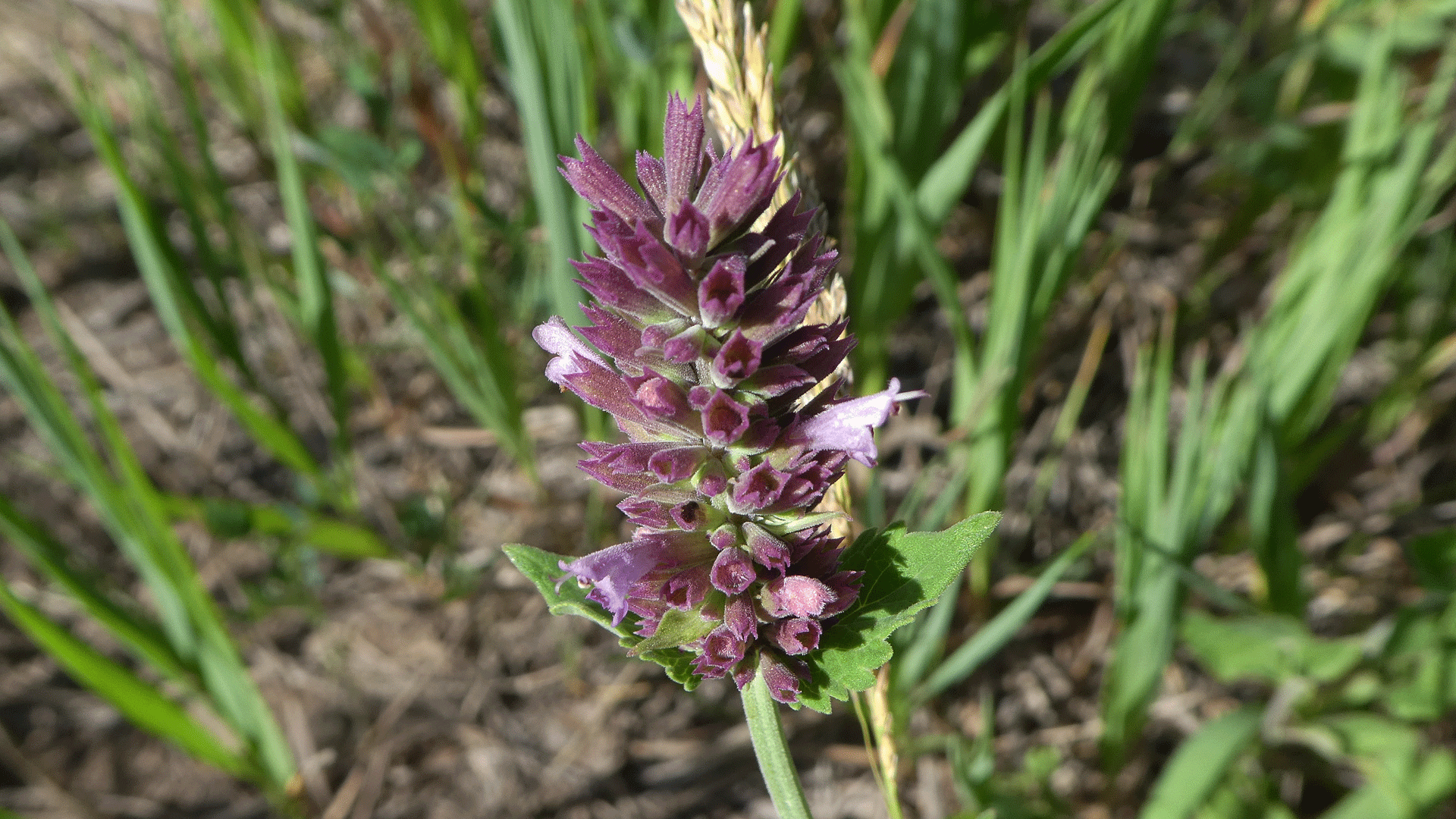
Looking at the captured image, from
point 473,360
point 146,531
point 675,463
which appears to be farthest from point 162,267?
point 675,463

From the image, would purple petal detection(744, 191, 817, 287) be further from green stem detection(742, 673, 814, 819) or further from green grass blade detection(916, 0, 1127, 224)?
green grass blade detection(916, 0, 1127, 224)

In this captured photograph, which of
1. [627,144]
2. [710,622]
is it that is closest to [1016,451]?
[627,144]

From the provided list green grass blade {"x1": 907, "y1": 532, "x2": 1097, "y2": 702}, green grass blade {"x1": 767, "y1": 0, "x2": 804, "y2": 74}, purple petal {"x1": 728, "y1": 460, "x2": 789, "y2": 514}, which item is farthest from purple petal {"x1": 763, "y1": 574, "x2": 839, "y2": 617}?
green grass blade {"x1": 767, "y1": 0, "x2": 804, "y2": 74}

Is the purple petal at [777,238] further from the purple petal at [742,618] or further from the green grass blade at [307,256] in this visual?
the green grass blade at [307,256]

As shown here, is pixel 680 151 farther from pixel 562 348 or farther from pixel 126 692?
pixel 126 692

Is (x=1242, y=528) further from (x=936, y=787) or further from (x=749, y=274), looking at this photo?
(x=749, y=274)
